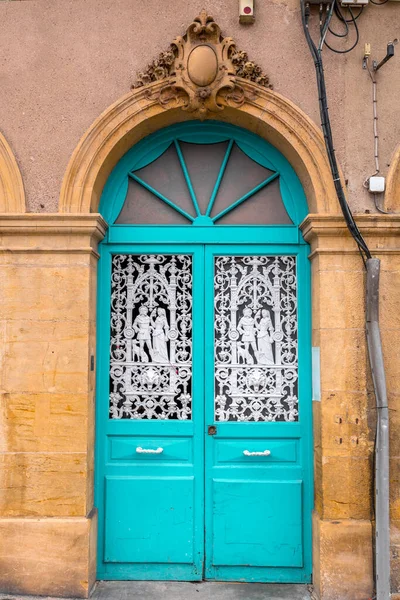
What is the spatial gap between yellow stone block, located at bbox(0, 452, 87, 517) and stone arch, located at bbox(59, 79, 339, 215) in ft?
6.22

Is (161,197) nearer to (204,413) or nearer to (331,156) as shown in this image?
(331,156)

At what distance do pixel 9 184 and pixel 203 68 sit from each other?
1.75 m

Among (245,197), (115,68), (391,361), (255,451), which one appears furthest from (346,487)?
(115,68)

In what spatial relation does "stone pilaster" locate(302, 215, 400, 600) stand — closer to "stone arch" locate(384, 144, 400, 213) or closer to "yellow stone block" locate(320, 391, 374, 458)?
"yellow stone block" locate(320, 391, 374, 458)

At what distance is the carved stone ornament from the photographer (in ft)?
14.3

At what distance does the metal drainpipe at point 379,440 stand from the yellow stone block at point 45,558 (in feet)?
6.91

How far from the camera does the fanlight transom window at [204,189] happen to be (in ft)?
15.4

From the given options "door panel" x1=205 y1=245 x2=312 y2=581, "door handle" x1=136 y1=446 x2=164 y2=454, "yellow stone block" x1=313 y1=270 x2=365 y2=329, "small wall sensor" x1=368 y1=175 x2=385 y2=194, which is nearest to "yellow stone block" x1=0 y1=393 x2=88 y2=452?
"door handle" x1=136 y1=446 x2=164 y2=454

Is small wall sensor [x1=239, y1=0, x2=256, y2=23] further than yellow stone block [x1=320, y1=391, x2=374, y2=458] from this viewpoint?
Yes

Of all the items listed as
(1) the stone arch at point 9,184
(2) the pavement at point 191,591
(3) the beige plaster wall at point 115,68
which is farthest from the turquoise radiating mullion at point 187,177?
(2) the pavement at point 191,591

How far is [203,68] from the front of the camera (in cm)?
434

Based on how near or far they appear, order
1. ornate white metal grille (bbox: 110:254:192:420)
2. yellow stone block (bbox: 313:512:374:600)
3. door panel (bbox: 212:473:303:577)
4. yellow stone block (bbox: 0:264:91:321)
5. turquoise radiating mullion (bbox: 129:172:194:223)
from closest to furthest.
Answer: yellow stone block (bbox: 313:512:374:600) → yellow stone block (bbox: 0:264:91:321) → door panel (bbox: 212:473:303:577) → ornate white metal grille (bbox: 110:254:192:420) → turquoise radiating mullion (bbox: 129:172:194:223)

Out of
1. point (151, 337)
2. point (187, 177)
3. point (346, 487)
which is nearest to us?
point (346, 487)

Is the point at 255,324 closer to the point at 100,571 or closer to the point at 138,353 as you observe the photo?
the point at 138,353
